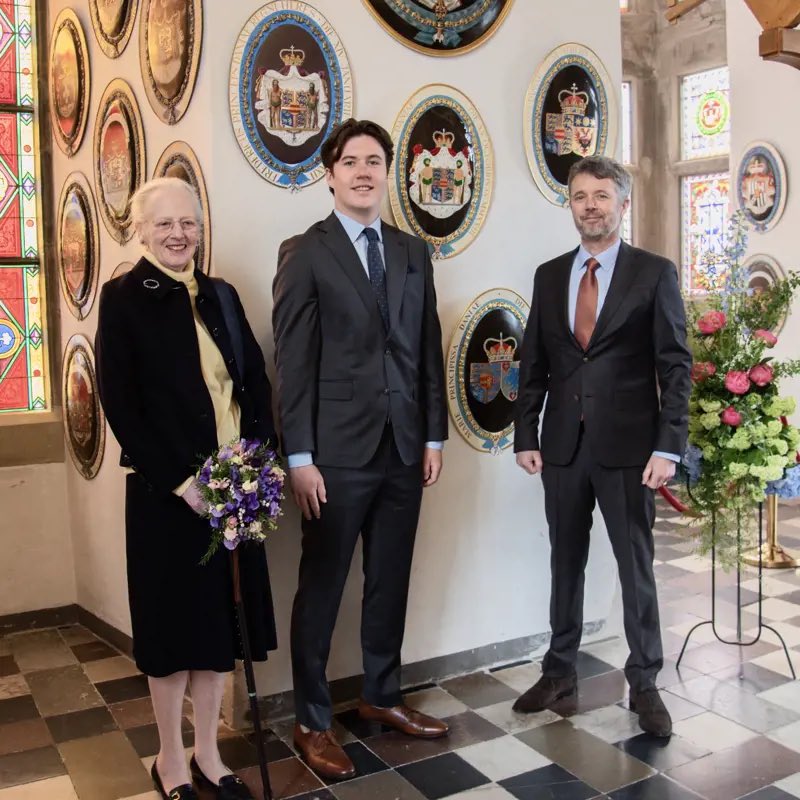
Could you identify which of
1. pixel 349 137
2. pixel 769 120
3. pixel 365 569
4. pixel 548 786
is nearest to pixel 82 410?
pixel 365 569

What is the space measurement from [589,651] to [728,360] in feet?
4.55

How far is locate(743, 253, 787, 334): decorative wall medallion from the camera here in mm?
7667

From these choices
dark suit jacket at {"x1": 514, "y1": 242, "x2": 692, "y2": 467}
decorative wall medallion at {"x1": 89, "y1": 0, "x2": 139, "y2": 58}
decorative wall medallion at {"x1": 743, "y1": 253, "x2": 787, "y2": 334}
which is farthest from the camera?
decorative wall medallion at {"x1": 743, "y1": 253, "x2": 787, "y2": 334}

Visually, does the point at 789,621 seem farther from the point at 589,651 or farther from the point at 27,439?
the point at 27,439

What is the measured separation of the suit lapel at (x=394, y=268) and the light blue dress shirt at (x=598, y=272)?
65cm

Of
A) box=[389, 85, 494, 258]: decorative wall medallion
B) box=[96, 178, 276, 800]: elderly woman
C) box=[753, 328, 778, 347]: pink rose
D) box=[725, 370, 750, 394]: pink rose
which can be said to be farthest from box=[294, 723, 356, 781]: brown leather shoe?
box=[753, 328, 778, 347]: pink rose

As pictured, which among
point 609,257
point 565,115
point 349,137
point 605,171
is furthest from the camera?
point 565,115

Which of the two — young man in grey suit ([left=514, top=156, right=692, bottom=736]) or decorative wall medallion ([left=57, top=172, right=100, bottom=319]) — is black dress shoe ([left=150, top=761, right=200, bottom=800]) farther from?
decorative wall medallion ([left=57, top=172, right=100, bottom=319])

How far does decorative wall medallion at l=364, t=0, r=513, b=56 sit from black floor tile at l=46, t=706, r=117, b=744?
279cm

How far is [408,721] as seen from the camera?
11.6ft

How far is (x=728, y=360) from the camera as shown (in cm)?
400

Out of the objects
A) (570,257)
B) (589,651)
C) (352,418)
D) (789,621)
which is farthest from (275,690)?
(789,621)

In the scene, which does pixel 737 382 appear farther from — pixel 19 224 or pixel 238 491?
pixel 19 224

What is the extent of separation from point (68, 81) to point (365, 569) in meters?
2.70
